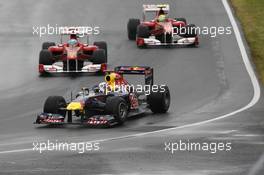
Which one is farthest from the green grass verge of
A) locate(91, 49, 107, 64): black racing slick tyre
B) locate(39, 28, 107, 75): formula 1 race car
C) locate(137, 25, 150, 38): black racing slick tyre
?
locate(39, 28, 107, 75): formula 1 race car

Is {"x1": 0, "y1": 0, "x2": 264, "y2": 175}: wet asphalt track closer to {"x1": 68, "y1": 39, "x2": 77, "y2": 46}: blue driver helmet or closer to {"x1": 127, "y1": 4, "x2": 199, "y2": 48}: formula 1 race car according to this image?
{"x1": 127, "y1": 4, "x2": 199, "y2": 48}: formula 1 race car

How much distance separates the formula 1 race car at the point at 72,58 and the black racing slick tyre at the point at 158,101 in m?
7.34

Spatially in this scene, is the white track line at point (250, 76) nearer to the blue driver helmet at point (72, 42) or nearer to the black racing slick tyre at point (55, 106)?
the black racing slick tyre at point (55, 106)

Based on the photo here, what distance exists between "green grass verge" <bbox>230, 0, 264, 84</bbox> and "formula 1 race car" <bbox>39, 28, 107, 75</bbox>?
5676 mm

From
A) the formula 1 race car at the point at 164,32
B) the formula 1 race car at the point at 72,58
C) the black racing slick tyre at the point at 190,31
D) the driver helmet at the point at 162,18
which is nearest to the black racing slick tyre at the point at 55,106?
the formula 1 race car at the point at 72,58

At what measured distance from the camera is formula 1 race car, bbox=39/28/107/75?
117 ft

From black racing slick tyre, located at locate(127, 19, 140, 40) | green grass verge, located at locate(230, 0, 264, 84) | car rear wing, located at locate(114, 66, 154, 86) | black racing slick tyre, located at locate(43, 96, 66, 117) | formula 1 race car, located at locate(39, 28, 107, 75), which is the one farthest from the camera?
black racing slick tyre, located at locate(127, 19, 140, 40)

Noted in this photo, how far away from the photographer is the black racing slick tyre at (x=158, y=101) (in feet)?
92.7

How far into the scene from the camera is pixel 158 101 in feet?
92.6

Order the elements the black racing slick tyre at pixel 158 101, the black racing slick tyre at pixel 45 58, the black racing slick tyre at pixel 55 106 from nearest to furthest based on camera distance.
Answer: the black racing slick tyre at pixel 55 106 < the black racing slick tyre at pixel 158 101 < the black racing slick tyre at pixel 45 58

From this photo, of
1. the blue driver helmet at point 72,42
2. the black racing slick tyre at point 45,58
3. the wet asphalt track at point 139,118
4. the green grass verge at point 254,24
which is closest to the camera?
the wet asphalt track at point 139,118

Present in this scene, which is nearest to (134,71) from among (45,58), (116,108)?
(116,108)

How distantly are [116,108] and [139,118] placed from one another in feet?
6.30

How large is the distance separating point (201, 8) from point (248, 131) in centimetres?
2444
